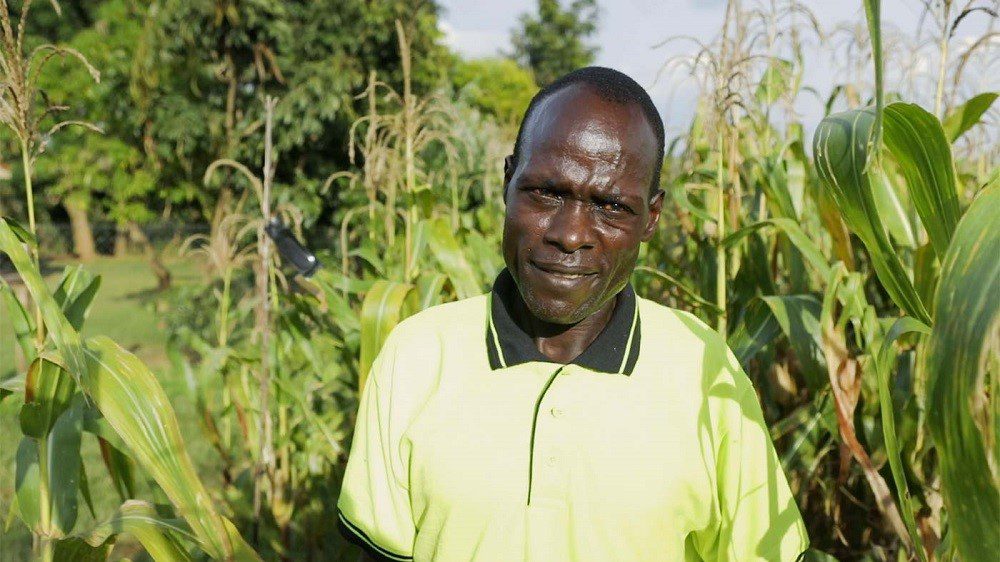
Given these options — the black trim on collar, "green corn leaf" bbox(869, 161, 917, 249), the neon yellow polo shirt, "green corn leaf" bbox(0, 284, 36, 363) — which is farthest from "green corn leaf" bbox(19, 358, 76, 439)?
"green corn leaf" bbox(869, 161, 917, 249)

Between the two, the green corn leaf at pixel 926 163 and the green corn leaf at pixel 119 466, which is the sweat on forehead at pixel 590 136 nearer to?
the green corn leaf at pixel 926 163

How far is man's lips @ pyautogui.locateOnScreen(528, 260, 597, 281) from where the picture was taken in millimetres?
1026

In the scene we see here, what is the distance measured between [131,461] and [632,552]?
1.17m

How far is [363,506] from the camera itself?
1132 millimetres

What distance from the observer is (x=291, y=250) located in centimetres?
229

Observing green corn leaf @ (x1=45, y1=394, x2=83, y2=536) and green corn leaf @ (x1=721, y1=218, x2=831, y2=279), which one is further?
green corn leaf @ (x1=721, y1=218, x2=831, y2=279)

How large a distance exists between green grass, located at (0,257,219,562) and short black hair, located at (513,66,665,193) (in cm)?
114

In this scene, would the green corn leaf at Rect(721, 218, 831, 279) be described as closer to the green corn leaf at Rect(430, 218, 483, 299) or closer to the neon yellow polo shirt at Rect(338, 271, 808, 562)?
the neon yellow polo shirt at Rect(338, 271, 808, 562)

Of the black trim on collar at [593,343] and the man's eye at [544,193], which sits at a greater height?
the man's eye at [544,193]

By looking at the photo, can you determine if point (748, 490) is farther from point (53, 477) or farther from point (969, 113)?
point (53, 477)

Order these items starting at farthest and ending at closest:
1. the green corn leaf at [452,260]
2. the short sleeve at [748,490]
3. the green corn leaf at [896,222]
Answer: the green corn leaf at [452,260], the green corn leaf at [896,222], the short sleeve at [748,490]

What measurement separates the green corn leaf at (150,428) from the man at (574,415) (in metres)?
0.27

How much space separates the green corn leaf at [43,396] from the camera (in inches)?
52.1

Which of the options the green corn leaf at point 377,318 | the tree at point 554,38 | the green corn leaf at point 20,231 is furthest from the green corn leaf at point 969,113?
the tree at point 554,38
